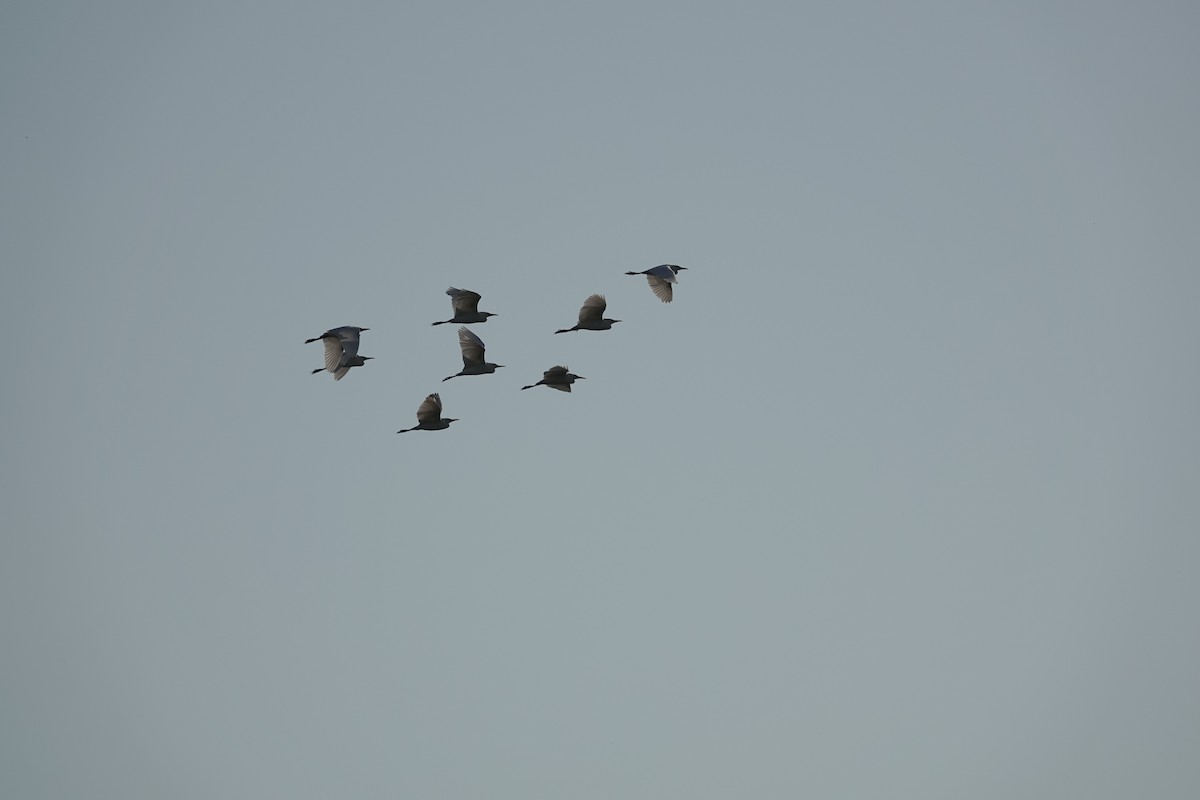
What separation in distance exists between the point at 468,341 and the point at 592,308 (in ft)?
18.5

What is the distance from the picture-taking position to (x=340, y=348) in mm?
74188

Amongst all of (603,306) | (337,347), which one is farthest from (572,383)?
(337,347)

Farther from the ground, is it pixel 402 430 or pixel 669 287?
pixel 669 287

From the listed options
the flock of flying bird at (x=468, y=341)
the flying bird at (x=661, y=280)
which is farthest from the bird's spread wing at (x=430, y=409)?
the flying bird at (x=661, y=280)

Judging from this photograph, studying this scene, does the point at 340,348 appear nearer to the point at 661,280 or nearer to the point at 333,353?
the point at 333,353

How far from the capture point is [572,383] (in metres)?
76.6

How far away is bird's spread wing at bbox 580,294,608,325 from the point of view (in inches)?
2990

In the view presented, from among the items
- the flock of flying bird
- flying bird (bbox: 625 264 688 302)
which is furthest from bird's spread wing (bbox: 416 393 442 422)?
flying bird (bbox: 625 264 688 302)

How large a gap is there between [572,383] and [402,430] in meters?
7.88

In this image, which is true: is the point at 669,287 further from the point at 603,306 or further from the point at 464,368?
the point at 464,368

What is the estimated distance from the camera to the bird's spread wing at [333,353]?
74062mm

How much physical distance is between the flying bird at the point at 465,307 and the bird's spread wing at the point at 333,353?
17.4ft

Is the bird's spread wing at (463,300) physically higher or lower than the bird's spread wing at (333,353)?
higher

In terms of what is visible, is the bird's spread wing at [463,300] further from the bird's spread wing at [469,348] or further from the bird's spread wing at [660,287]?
the bird's spread wing at [660,287]
